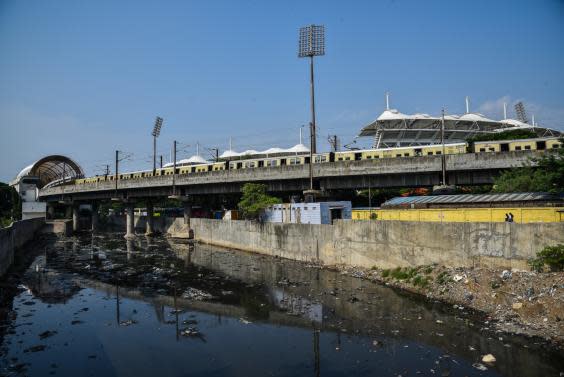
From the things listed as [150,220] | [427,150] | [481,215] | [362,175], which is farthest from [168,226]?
[481,215]

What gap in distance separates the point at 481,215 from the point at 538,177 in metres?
7.19

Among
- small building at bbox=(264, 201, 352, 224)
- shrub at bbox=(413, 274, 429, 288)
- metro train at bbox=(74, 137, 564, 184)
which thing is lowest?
shrub at bbox=(413, 274, 429, 288)

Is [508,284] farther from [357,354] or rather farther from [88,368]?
[88,368]

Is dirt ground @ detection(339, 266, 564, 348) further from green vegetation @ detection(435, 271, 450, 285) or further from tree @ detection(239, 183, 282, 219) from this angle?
tree @ detection(239, 183, 282, 219)

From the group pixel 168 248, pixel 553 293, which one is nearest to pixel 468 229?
pixel 553 293

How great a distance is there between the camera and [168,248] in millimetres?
46969

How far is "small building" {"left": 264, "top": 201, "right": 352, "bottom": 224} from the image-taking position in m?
34.9

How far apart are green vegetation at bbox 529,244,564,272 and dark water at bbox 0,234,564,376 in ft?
13.5

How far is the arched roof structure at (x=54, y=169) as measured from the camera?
94438mm

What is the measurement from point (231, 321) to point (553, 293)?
48.1ft

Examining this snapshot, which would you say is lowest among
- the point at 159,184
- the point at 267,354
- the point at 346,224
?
the point at 267,354

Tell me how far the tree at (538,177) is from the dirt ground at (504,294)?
7917mm

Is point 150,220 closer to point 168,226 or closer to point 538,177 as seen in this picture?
point 168,226

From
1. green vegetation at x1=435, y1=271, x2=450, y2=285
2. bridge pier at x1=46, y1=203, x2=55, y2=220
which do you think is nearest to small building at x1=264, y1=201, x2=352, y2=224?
green vegetation at x1=435, y1=271, x2=450, y2=285
